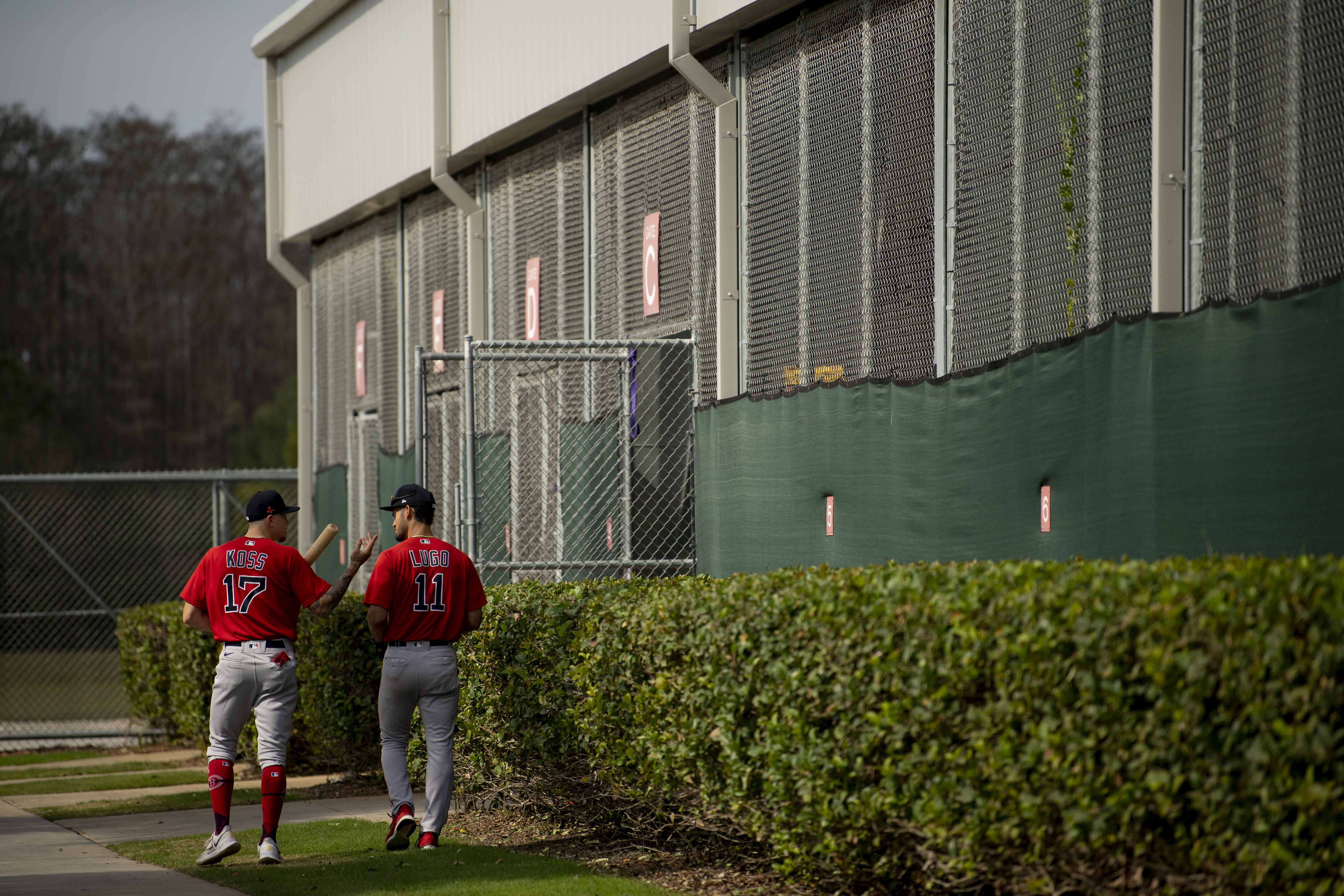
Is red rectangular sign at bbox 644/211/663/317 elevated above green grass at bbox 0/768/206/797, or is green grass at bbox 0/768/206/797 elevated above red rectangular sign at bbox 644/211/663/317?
red rectangular sign at bbox 644/211/663/317

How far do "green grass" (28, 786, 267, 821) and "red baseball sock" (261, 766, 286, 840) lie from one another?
2697mm

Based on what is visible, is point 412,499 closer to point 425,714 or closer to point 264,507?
point 264,507

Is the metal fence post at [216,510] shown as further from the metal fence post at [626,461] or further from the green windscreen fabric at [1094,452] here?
the green windscreen fabric at [1094,452]

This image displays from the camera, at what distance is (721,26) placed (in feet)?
35.2

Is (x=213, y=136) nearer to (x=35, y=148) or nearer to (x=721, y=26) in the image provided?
(x=35, y=148)

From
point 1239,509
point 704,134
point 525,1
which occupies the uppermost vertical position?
point 525,1

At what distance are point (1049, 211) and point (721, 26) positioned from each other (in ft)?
12.6

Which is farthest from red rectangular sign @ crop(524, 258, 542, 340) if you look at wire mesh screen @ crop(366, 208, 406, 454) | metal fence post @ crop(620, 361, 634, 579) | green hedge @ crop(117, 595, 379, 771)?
green hedge @ crop(117, 595, 379, 771)

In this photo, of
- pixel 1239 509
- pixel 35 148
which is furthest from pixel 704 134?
pixel 35 148

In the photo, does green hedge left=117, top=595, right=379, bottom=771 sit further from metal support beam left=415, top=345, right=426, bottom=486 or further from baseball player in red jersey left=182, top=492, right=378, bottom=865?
baseball player in red jersey left=182, top=492, right=378, bottom=865

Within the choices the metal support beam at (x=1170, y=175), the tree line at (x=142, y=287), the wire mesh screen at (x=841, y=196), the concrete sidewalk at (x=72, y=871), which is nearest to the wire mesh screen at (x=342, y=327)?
the wire mesh screen at (x=841, y=196)

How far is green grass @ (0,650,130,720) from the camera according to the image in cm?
1952

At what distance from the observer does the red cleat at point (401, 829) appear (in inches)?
307

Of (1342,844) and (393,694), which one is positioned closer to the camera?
(1342,844)
